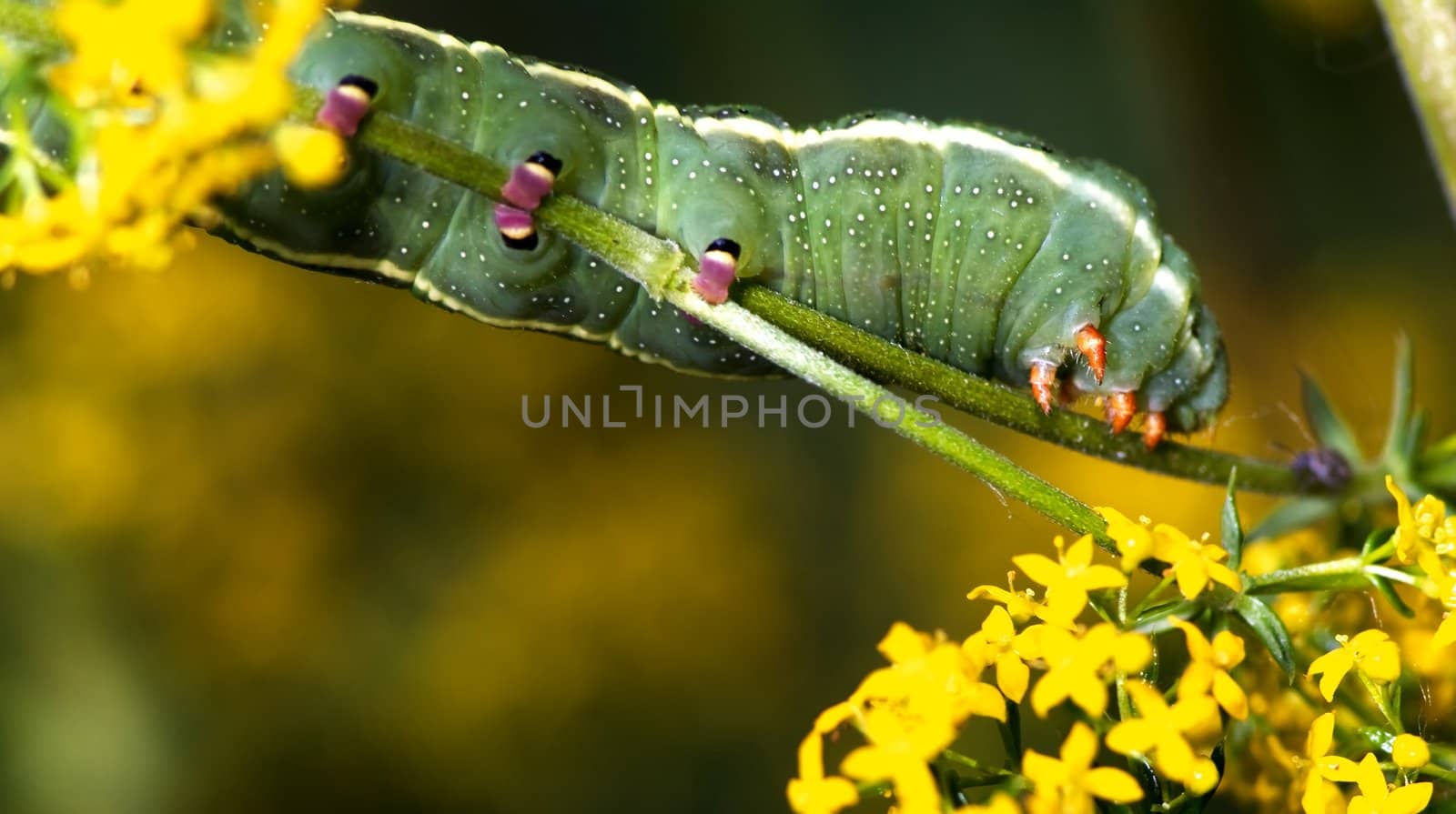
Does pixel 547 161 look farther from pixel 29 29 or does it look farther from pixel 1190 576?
pixel 1190 576

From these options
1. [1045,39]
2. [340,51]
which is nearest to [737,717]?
[340,51]

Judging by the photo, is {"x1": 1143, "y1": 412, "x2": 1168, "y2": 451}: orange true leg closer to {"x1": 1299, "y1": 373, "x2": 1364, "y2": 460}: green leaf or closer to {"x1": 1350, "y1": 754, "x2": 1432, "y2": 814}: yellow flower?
{"x1": 1299, "y1": 373, "x2": 1364, "y2": 460}: green leaf

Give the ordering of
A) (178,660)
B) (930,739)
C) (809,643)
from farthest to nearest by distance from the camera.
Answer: (809,643) < (178,660) < (930,739)

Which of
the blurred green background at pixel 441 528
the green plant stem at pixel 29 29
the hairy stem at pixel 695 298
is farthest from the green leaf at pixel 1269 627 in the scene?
the blurred green background at pixel 441 528

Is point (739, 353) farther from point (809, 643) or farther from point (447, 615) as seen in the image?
point (809, 643)

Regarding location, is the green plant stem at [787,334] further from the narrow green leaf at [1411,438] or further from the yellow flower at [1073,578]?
the narrow green leaf at [1411,438]

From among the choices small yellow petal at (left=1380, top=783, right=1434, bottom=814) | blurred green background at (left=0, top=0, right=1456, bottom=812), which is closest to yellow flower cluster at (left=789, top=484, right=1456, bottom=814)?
small yellow petal at (left=1380, top=783, right=1434, bottom=814)
